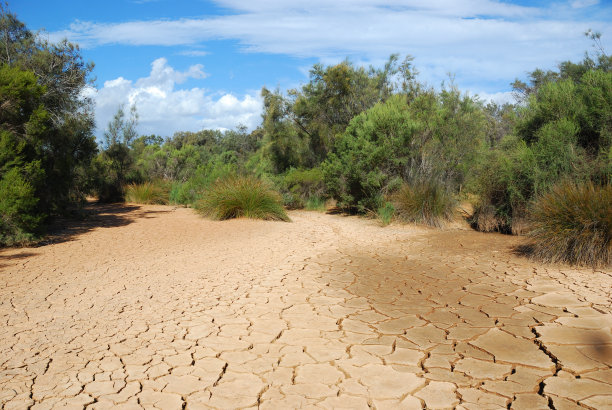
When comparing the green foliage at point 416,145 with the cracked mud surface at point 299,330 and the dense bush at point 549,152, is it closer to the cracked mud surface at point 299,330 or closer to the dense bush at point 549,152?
the dense bush at point 549,152

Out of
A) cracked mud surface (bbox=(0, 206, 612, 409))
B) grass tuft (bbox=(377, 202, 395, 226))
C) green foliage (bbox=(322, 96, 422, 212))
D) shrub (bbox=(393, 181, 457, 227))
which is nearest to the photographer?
cracked mud surface (bbox=(0, 206, 612, 409))

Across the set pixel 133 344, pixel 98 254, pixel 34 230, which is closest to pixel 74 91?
pixel 34 230

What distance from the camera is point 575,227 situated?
6.51 m

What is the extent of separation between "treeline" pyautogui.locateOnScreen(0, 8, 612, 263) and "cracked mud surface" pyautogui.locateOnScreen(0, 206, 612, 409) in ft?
5.43

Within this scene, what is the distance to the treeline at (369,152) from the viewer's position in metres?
8.28

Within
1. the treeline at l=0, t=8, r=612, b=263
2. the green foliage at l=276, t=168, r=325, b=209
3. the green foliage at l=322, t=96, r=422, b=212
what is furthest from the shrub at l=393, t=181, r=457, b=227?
the green foliage at l=276, t=168, r=325, b=209

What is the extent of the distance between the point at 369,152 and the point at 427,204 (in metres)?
2.45

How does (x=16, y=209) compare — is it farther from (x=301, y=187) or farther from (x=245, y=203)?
(x=301, y=187)

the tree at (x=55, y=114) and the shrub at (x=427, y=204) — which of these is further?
the shrub at (x=427, y=204)

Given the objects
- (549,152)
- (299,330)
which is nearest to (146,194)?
(549,152)

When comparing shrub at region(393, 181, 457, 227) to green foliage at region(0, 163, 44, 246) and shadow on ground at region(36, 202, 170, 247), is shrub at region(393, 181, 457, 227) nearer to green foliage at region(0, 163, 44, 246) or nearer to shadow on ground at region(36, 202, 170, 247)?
shadow on ground at region(36, 202, 170, 247)

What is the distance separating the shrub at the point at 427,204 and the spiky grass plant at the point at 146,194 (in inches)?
430

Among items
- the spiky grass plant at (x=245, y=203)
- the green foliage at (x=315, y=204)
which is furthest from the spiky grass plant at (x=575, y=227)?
the green foliage at (x=315, y=204)

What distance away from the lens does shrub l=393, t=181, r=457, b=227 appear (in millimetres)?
11258
